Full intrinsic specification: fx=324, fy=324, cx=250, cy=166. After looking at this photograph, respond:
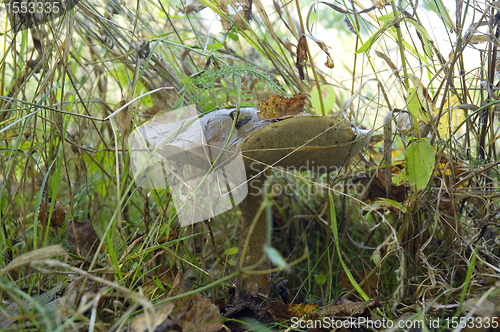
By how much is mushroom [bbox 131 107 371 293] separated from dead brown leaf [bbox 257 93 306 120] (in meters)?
0.03

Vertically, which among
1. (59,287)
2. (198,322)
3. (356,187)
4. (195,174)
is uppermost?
(195,174)

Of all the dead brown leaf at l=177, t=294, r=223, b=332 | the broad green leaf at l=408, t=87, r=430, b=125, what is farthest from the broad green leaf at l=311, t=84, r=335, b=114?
the dead brown leaf at l=177, t=294, r=223, b=332

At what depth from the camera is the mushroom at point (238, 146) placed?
3.43 ft

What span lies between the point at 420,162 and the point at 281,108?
47cm

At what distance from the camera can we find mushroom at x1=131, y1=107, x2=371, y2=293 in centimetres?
104

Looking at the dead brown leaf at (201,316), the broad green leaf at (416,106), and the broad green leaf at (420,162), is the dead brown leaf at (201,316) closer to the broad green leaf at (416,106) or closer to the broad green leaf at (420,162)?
the broad green leaf at (420,162)

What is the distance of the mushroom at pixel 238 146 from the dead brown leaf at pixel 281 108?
1.2 inches

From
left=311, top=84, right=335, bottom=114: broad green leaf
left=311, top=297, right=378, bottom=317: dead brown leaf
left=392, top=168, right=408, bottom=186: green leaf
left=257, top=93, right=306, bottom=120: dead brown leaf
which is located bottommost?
left=311, top=297, right=378, bottom=317: dead brown leaf

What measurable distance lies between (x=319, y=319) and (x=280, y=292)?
409mm

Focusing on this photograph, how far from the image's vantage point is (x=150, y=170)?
4.45ft

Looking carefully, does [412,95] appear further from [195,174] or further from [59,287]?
[59,287]

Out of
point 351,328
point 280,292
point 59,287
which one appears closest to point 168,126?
point 59,287

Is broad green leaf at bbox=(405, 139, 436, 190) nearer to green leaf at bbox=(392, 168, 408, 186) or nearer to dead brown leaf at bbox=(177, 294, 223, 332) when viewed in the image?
green leaf at bbox=(392, 168, 408, 186)

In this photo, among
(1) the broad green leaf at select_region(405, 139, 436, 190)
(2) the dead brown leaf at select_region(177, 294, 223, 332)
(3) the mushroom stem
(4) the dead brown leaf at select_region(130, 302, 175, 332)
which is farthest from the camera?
(3) the mushroom stem
